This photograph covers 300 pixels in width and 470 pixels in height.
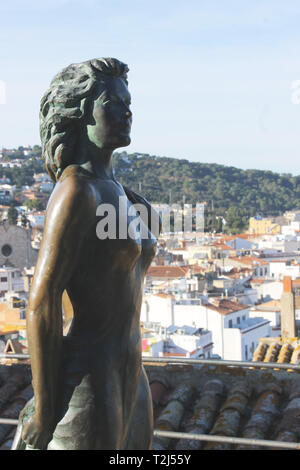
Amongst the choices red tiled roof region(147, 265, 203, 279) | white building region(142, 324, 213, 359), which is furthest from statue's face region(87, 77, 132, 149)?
red tiled roof region(147, 265, 203, 279)

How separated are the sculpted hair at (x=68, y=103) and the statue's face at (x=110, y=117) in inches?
0.9

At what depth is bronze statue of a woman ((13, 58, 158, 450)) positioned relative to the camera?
1.83 m

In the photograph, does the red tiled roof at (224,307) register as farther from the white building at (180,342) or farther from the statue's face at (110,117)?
the statue's face at (110,117)

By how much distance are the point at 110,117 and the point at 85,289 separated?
459 mm

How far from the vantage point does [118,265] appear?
1938 mm

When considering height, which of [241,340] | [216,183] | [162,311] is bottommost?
[241,340]

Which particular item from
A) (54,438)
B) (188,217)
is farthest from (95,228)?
(188,217)

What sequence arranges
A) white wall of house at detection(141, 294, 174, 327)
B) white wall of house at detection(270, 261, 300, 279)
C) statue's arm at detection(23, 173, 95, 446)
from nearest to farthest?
statue's arm at detection(23, 173, 95, 446)
white wall of house at detection(141, 294, 174, 327)
white wall of house at detection(270, 261, 300, 279)

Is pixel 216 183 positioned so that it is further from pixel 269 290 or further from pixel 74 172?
pixel 74 172

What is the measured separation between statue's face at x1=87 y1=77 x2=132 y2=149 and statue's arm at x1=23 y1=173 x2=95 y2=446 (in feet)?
0.59

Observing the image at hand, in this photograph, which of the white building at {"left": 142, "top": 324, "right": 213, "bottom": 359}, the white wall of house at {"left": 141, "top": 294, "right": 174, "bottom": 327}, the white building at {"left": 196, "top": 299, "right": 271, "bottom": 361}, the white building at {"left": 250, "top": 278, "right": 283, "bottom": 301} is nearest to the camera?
the white building at {"left": 142, "top": 324, "right": 213, "bottom": 359}

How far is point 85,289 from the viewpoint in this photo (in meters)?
1.93

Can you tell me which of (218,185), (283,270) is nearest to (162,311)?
(283,270)

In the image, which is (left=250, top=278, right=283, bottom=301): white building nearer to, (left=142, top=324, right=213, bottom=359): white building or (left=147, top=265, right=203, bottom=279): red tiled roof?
(left=147, top=265, right=203, bottom=279): red tiled roof
